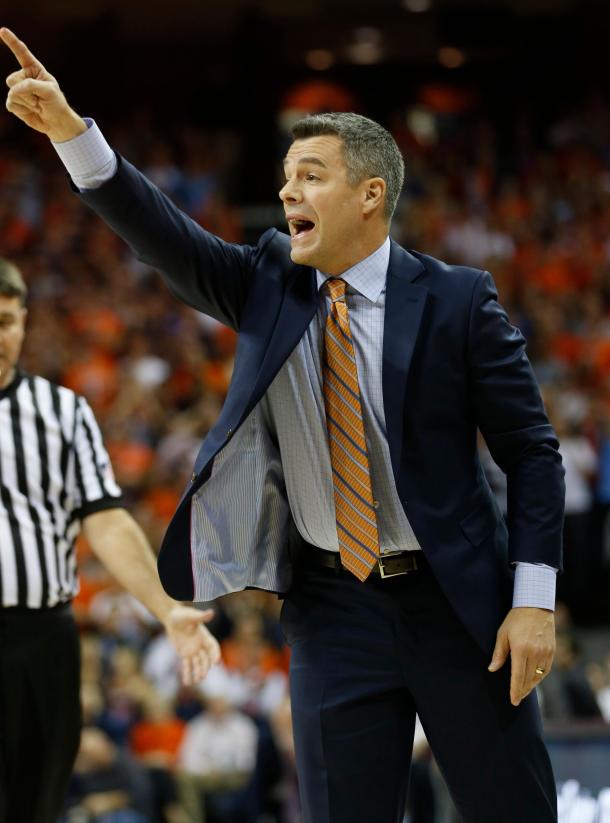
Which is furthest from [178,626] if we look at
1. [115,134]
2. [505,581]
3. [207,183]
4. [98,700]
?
[115,134]

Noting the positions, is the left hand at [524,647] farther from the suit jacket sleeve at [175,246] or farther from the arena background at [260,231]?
the arena background at [260,231]

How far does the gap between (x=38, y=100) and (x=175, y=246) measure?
→ 0.37 metres

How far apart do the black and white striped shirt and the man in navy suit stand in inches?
37.6

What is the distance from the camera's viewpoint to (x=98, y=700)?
7.10m

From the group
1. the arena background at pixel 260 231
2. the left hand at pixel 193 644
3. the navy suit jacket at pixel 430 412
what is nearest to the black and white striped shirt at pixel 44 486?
the left hand at pixel 193 644

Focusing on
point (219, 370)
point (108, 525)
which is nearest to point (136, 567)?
point (108, 525)

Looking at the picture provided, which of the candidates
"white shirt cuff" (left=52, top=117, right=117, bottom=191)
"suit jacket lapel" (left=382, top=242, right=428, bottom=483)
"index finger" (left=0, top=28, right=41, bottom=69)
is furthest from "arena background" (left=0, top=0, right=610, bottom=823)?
"index finger" (left=0, top=28, right=41, bottom=69)

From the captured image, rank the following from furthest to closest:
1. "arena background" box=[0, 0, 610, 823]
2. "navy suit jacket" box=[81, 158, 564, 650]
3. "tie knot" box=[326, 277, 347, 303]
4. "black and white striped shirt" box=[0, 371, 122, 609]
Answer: "arena background" box=[0, 0, 610, 823] → "black and white striped shirt" box=[0, 371, 122, 609] → "tie knot" box=[326, 277, 347, 303] → "navy suit jacket" box=[81, 158, 564, 650]

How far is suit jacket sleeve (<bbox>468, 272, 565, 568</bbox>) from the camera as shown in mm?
2580

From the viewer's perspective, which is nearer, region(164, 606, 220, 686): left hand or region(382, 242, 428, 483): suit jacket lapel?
region(382, 242, 428, 483): suit jacket lapel

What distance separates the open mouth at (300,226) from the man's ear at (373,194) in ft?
0.39

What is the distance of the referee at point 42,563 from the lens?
348cm

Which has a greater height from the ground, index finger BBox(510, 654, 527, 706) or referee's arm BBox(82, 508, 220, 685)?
referee's arm BBox(82, 508, 220, 685)

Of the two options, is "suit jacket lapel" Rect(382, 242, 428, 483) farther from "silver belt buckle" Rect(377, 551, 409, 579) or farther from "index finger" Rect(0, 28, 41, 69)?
"index finger" Rect(0, 28, 41, 69)
